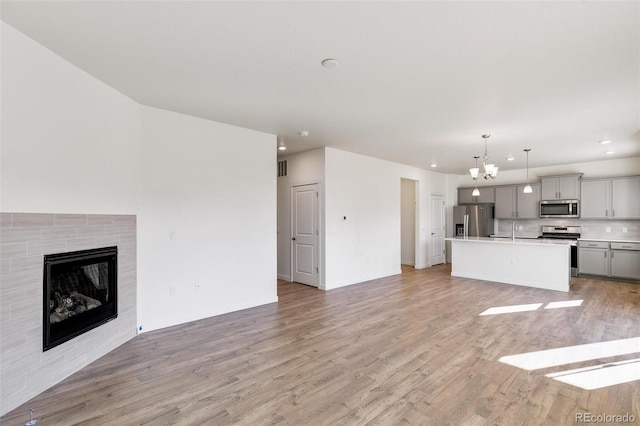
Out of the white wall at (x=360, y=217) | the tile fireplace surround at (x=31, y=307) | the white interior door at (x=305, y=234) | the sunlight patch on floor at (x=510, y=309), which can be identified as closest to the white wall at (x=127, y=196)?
the tile fireplace surround at (x=31, y=307)

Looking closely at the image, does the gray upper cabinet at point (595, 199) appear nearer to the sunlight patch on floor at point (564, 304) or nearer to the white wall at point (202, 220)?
the sunlight patch on floor at point (564, 304)

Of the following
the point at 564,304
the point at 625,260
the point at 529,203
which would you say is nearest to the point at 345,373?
the point at 564,304

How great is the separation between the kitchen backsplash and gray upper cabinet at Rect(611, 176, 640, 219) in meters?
0.37

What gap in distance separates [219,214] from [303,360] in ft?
7.97

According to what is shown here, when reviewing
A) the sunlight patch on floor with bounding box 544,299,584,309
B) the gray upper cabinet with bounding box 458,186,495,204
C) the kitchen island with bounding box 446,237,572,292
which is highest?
the gray upper cabinet with bounding box 458,186,495,204

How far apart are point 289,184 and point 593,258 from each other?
23.3 ft

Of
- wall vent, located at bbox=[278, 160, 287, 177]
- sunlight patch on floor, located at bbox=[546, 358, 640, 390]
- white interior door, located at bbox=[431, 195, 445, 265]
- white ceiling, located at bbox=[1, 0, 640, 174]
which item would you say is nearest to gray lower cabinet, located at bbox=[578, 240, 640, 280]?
white interior door, located at bbox=[431, 195, 445, 265]

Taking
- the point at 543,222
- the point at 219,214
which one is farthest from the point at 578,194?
the point at 219,214

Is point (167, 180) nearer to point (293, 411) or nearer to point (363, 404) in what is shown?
point (293, 411)

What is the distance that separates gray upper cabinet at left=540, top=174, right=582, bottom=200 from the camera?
7.55 metres

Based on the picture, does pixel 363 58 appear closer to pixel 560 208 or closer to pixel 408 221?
pixel 408 221

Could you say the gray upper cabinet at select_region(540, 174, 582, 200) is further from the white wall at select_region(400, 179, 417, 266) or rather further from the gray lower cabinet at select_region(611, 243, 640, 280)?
the white wall at select_region(400, 179, 417, 266)

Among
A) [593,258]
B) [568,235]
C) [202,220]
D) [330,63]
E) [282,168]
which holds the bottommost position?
[593,258]

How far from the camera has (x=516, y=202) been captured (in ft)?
28.0
